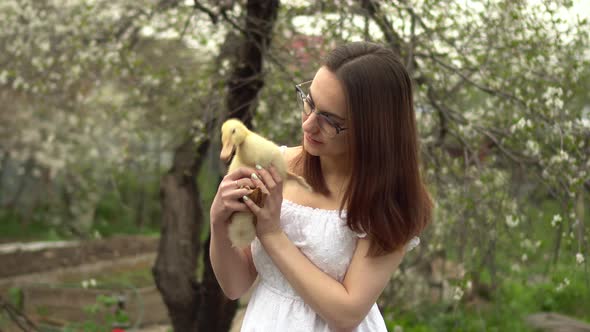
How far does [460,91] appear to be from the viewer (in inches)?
165

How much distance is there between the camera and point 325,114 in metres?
1.46

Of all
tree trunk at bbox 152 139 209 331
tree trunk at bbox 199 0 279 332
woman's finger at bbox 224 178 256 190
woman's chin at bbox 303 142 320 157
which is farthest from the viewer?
tree trunk at bbox 152 139 209 331

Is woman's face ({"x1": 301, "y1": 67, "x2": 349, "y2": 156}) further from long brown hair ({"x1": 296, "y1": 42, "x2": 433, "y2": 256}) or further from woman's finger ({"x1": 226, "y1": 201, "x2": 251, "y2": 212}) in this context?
woman's finger ({"x1": 226, "y1": 201, "x2": 251, "y2": 212})

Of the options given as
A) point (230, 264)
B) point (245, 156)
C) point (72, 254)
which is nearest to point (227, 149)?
point (245, 156)

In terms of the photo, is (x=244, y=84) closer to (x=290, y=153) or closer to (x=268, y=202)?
(x=290, y=153)

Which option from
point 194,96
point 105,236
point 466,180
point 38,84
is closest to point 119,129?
point 38,84

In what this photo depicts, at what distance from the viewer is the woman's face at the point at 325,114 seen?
1.45 m

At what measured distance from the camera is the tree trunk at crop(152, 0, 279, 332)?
341 centimetres

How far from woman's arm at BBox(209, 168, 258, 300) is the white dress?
0.15ft

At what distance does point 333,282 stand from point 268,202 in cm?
24

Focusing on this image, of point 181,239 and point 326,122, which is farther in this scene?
point 181,239

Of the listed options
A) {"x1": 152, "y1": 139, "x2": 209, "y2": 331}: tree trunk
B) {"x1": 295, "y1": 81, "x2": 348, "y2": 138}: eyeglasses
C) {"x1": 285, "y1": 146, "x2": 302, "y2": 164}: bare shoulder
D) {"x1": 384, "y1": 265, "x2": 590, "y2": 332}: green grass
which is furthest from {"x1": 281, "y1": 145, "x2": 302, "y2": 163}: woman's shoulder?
{"x1": 384, "y1": 265, "x2": 590, "y2": 332}: green grass

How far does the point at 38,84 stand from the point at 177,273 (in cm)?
173

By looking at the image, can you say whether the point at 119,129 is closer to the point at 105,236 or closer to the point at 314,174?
the point at 105,236
